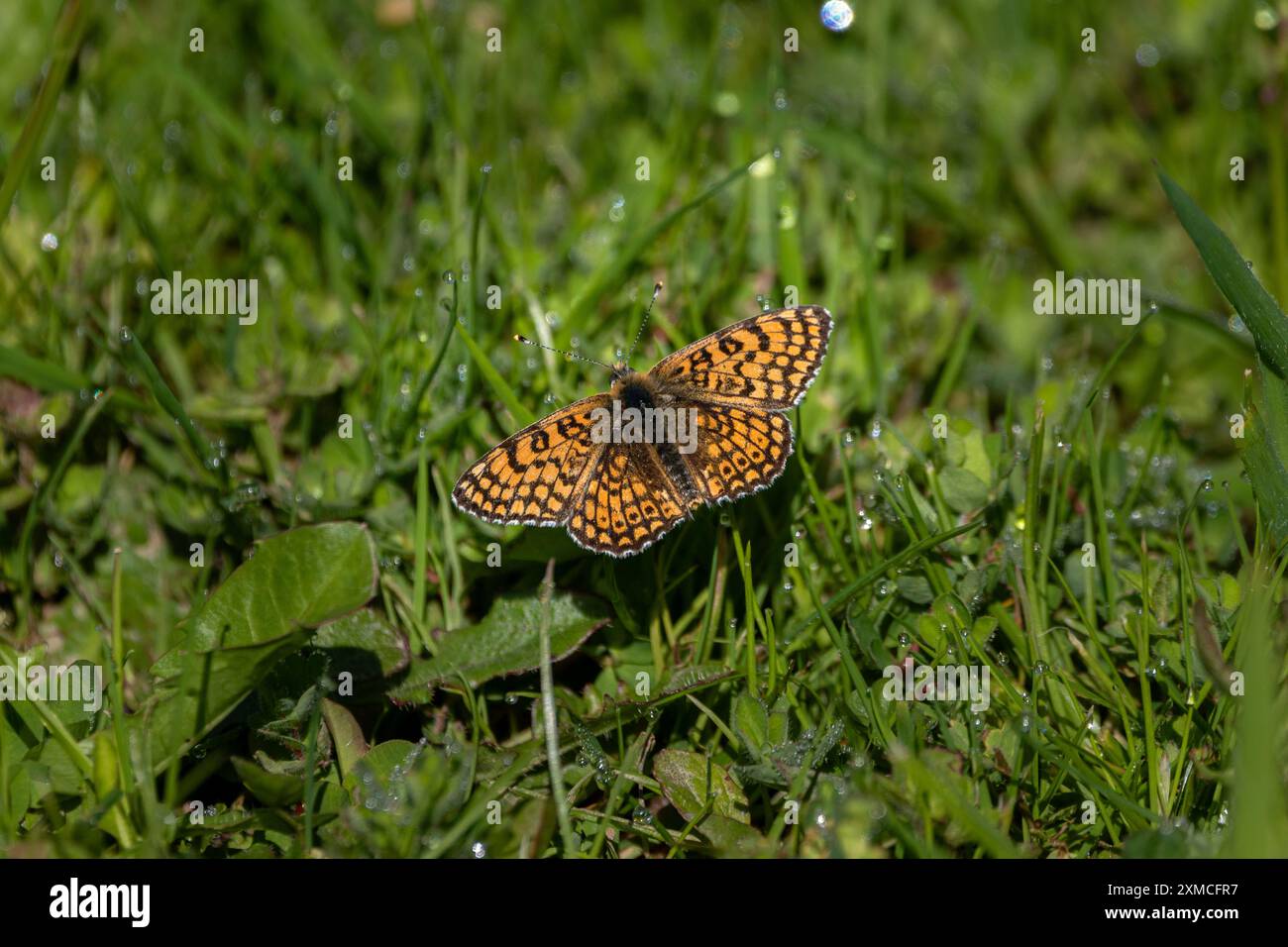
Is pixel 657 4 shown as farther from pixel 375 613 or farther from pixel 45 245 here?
pixel 375 613

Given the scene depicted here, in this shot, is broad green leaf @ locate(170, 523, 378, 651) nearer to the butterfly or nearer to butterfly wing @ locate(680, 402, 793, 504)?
the butterfly

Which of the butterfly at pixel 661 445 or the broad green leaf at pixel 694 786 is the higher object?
the butterfly at pixel 661 445

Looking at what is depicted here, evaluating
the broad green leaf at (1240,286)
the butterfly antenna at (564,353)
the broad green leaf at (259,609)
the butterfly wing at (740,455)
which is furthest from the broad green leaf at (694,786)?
the broad green leaf at (1240,286)

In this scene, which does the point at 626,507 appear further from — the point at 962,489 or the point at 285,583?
the point at 962,489

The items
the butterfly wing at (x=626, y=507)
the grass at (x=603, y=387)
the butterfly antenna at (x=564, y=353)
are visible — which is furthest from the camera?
the butterfly antenna at (x=564, y=353)

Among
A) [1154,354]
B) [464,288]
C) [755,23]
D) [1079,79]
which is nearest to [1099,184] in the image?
[1079,79]

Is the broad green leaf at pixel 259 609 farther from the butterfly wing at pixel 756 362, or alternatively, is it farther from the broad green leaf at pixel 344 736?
the butterfly wing at pixel 756 362
